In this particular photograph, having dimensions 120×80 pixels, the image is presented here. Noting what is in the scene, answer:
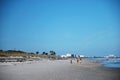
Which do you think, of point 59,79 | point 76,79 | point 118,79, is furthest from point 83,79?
point 118,79

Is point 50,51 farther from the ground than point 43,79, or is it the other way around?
point 50,51

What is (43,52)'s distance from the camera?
165125 millimetres

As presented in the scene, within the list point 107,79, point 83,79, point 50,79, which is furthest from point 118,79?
point 50,79

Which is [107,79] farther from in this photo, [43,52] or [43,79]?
[43,52]

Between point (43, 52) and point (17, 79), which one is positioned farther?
point (43, 52)

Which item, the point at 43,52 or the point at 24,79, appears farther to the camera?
the point at 43,52

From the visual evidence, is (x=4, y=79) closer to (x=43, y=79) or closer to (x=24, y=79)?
(x=24, y=79)

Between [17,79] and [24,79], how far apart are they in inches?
19.2

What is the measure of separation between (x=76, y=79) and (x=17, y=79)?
396cm

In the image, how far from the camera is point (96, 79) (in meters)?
14.0

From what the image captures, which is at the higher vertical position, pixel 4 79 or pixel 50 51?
pixel 50 51

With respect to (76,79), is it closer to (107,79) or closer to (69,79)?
(69,79)

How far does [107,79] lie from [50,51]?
149 meters

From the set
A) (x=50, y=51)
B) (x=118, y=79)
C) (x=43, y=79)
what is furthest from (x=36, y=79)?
(x=50, y=51)
